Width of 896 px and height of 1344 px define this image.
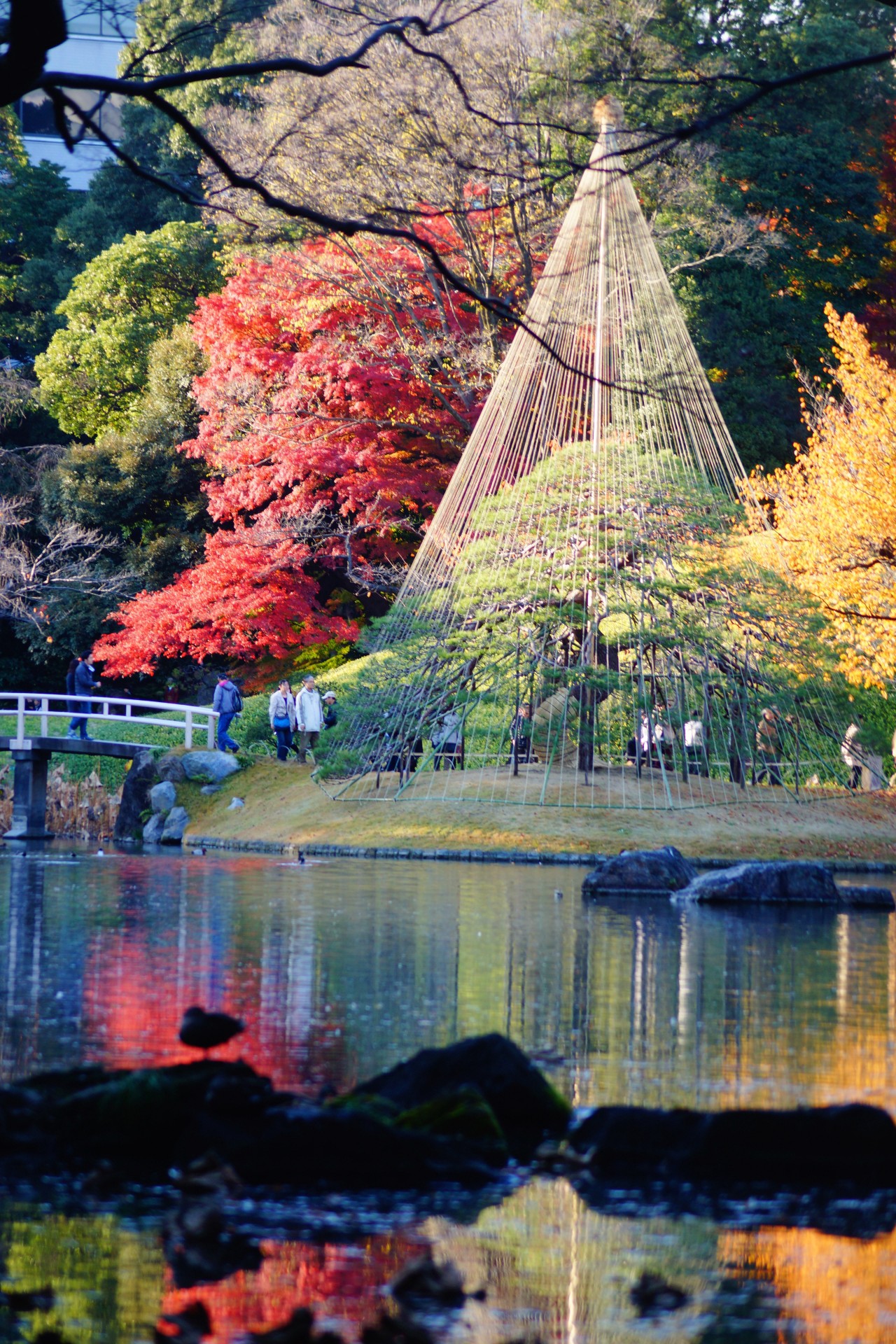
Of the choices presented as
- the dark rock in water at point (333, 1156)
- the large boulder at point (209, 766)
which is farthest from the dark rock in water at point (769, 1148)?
the large boulder at point (209, 766)

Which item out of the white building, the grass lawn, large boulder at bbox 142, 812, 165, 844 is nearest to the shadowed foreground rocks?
the grass lawn

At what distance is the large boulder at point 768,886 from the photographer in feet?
56.7

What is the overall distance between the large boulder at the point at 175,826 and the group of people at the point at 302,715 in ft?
7.28

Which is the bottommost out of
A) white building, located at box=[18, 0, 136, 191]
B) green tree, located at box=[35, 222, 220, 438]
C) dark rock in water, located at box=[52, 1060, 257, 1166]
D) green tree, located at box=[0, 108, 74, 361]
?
dark rock in water, located at box=[52, 1060, 257, 1166]

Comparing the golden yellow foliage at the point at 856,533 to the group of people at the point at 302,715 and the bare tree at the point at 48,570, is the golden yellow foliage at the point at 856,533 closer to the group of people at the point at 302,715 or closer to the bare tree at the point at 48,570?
the group of people at the point at 302,715

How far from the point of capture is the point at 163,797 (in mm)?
27609

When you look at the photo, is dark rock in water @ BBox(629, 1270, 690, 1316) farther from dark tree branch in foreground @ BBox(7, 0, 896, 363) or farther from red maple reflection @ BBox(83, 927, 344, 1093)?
dark tree branch in foreground @ BBox(7, 0, 896, 363)

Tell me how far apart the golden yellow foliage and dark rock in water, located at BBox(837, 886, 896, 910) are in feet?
22.7

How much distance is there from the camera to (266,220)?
28.5m

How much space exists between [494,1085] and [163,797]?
2135 cm

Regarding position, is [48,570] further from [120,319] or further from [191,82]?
[191,82]

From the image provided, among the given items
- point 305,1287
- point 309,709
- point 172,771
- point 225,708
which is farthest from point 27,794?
point 305,1287

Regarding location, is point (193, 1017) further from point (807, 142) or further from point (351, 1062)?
point (807, 142)

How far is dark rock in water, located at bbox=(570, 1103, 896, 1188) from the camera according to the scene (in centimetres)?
621
